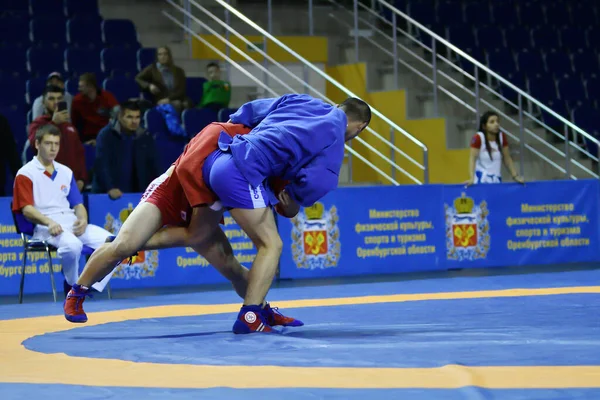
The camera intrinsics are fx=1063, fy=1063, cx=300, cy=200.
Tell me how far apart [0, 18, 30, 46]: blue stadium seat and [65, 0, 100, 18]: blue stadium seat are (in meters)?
0.90

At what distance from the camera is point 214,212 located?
5828 millimetres

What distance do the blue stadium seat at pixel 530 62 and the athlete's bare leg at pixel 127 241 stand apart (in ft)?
35.5

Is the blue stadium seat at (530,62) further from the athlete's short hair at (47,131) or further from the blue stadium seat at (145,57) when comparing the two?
the athlete's short hair at (47,131)

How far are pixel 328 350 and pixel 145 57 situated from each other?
9.14 meters

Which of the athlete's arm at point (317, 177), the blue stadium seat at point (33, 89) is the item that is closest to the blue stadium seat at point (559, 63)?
the blue stadium seat at point (33, 89)

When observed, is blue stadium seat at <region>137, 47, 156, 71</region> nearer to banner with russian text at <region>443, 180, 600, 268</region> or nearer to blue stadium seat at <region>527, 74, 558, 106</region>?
banner with russian text at <region>443, 180, 600, 268</region>

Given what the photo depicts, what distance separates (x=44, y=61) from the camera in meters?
12.7

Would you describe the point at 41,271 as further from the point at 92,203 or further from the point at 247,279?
the point at 247,279

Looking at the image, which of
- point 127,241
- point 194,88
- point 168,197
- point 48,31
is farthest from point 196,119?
point 127,241

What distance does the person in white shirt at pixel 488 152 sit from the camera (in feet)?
37.2

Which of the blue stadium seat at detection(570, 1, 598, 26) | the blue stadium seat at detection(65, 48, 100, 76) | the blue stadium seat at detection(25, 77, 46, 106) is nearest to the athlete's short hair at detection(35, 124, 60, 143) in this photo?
the blue stadium seat at detection(25, 77, 46, 106)

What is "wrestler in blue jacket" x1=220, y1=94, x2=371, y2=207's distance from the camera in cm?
553

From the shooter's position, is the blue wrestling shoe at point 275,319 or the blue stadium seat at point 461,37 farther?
the blue stadium seat at point 461,37

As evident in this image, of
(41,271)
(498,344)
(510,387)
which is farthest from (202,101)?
(510,387)
